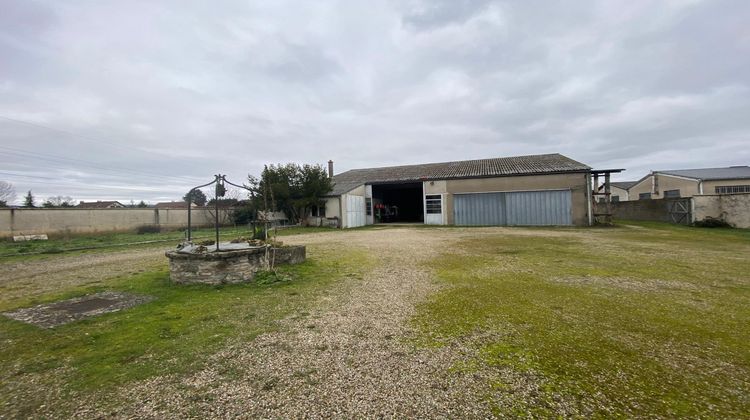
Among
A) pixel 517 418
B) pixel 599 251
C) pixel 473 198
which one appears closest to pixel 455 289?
pixel 517 418

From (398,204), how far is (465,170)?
9.81 metres

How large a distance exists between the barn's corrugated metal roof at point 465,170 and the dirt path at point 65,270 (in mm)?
13823

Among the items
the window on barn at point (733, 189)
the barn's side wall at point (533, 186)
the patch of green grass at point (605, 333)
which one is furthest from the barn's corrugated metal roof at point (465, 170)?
the patch of green grass at point (605, 333)

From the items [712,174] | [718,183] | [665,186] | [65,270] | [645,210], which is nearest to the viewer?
[65,270]

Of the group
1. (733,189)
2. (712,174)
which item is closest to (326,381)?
Result: (733,189)

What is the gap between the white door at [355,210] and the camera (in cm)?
2262

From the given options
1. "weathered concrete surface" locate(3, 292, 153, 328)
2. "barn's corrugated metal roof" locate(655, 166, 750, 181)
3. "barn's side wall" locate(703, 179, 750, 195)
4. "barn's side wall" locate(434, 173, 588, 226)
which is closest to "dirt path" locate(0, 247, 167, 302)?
"weathered concrete surface" locate(3, 292, 153, 328)

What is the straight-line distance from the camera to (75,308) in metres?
4.91

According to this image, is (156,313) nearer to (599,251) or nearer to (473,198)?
(599,251)

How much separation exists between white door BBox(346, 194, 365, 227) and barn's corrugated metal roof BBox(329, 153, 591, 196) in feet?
2.77

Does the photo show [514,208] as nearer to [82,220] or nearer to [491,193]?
[491,193]

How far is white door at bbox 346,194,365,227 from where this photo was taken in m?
22.6

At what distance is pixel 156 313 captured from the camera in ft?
15.1

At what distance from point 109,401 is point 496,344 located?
11.8ft
